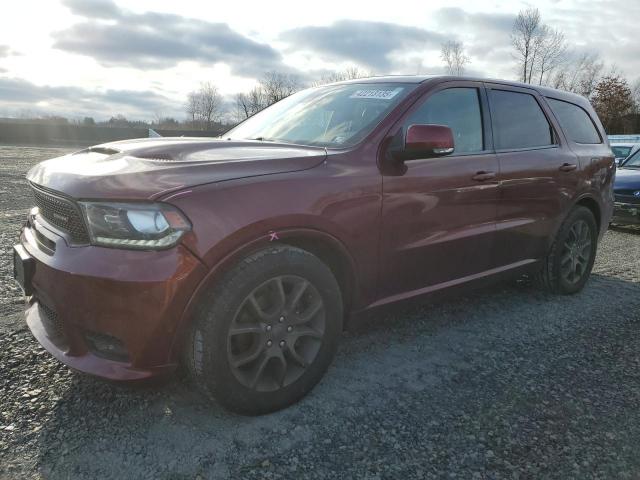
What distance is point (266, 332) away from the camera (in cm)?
240

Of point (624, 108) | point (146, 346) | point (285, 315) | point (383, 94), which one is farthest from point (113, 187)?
point (624, 108)

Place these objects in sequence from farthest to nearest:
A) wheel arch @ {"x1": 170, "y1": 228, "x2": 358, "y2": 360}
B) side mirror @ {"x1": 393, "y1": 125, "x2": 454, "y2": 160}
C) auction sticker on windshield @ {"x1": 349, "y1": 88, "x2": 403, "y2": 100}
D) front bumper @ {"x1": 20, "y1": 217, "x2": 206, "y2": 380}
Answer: auction sticker on windshield @ {"x1": 349, "y1": 88, "x2": 403, "y2": 100}
side mirror @ {"x1": 393, "y1": 125, "x2": 454, "y2": 160}
wheel arch @ {"x1": 170, "y1": 228, "x2": 358, "y2": 360}
front bumper @ {"x1": 20, "y1": 217, "x2": 206, "y2": 380}

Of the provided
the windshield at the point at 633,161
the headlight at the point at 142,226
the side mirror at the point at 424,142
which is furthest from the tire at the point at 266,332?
the windshield at the point at 633,161

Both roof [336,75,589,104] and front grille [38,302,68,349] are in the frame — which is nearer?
front grille [38,302,68,349]

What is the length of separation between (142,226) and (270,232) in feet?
1.83

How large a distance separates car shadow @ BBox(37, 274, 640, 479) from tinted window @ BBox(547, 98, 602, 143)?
71.8 inches

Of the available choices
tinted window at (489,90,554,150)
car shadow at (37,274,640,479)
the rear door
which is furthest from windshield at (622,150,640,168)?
car shadow at (37,274,640,479)

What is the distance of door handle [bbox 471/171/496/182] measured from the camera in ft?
10.9

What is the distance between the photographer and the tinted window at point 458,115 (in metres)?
3.18

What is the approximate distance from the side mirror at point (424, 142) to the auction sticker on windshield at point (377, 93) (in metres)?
0.50

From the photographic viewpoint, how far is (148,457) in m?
2.14

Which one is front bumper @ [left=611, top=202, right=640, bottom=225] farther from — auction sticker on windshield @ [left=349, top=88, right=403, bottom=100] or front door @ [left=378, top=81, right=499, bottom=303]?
auction sticker on windshield @ [left=349, top=88, right=403, bottom=100]

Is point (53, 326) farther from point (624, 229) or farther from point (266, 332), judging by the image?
point (624, 229)

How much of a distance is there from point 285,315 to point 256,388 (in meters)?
0.37
